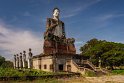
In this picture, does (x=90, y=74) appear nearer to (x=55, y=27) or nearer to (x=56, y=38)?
(x=56, y=38)

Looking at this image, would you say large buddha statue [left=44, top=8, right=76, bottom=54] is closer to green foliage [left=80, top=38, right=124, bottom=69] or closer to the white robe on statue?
the white robe on statue

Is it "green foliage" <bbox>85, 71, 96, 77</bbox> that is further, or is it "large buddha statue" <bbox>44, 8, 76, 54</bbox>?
"large buddha statue" <bbox>44, 8, 76, 54</bbox>

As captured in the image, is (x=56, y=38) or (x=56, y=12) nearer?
(x=56, y=38)

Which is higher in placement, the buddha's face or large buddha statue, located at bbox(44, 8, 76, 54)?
the buddha's face

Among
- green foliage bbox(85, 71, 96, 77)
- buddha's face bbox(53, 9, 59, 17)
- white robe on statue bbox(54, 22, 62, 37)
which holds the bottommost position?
green foliage bbox(85, 71, 96, 77)

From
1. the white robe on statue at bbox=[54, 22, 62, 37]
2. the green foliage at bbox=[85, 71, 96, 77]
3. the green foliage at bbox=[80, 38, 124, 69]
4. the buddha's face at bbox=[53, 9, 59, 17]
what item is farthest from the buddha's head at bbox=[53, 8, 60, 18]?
the green foliage at bbox=[85, 71, 96, 77]

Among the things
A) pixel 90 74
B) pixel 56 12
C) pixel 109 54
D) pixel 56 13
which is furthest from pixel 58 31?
pixel 109 54

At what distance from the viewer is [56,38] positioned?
5253 cm

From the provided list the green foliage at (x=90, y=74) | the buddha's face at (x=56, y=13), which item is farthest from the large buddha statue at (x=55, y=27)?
the green foliage at (x=90, y=74)

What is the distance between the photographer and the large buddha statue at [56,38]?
50781 mm

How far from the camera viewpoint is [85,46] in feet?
289

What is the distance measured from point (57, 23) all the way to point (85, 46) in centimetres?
3573

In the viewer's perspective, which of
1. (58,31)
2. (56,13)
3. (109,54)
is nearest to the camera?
(58,31)

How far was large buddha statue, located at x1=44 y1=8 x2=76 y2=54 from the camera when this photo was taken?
5078 cm
